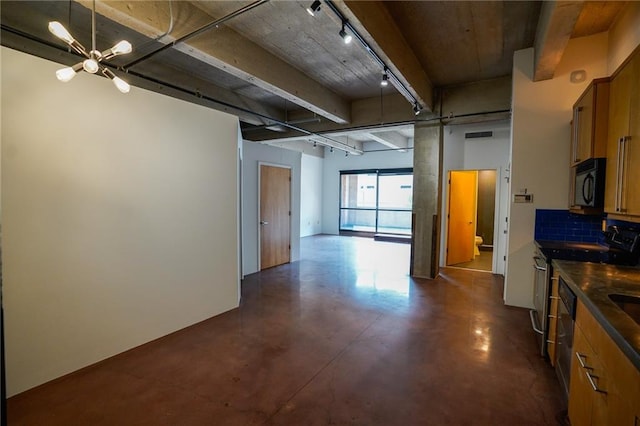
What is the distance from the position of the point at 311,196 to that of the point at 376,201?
237cm

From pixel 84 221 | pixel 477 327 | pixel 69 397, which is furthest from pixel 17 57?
pixel 477 327

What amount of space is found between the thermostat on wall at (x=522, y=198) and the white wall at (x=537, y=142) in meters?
0.05

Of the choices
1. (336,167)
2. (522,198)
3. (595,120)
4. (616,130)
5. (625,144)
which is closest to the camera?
(625,144)

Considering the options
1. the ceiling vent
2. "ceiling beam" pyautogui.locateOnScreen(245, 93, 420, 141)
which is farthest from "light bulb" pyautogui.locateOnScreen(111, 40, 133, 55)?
the ceiling vent

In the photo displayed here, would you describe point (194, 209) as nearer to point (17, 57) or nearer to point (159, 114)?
point (159, 114)

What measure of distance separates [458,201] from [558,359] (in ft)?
15.2

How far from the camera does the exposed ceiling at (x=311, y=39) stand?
109 inches

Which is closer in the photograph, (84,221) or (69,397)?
(69,397)

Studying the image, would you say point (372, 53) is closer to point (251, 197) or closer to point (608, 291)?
point (608, 291)

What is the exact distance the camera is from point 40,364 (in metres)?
2.46

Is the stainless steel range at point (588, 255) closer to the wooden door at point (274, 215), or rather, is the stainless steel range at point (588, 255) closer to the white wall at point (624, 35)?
the white wall at point (624, 35)

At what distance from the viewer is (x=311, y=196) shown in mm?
11320

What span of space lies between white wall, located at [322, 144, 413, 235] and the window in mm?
182

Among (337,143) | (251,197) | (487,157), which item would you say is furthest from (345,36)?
(337,143)
